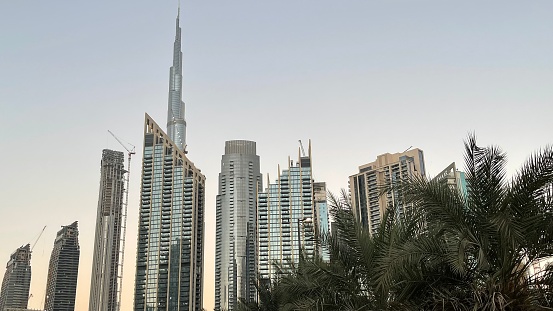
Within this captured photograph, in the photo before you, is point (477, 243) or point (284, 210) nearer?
point (477, 243)

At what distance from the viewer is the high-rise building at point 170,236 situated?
11562 cm

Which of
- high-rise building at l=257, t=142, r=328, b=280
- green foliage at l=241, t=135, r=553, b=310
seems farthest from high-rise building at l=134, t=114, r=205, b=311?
green foliage at l=241, t=135, r=553, b=310

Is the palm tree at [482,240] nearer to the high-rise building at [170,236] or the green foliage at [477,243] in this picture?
the green foliage at [477,243]

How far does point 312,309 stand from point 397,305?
341 centimetres

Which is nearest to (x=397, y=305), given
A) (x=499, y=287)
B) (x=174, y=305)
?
(x=499, y=287)

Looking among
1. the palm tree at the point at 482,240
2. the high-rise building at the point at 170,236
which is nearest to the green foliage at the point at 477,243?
the palm tree at the point at 482,240

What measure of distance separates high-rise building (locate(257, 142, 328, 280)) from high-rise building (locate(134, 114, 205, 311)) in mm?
13138

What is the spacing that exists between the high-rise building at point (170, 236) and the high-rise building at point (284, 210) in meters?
13.1

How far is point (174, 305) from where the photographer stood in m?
115

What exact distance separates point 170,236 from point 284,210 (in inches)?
963

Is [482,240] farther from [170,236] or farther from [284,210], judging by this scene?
[284,210]

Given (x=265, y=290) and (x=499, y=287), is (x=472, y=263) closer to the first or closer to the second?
(x=499, y=287)

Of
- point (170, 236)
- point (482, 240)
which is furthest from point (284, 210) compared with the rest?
point (482, 240)

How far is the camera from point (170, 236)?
386 feet
